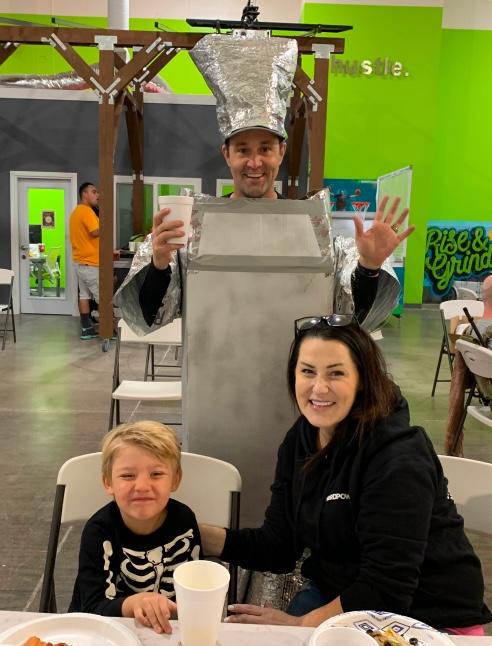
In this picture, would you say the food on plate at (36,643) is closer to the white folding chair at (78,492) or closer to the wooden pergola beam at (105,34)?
the white folding chair at (78,492)

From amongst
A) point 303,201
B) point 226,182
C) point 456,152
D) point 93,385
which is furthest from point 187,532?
point 456,152

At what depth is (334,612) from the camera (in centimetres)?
132

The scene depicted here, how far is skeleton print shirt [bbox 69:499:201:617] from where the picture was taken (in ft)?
4.57

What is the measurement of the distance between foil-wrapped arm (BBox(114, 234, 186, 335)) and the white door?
24.9 feet

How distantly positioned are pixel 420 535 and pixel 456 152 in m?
10.7

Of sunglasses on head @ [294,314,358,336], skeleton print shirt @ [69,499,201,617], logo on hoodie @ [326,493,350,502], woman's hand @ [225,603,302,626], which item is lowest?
woman's hand @ [225,603,302,626]

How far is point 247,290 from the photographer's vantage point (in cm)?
182

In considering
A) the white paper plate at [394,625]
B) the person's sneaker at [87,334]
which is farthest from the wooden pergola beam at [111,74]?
the white paper plate at [394,625]

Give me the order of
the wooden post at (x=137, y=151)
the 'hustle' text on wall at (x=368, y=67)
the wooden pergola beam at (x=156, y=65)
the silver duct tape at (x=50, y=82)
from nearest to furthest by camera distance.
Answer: the wooden pergola beam at (x=156, y=65) → the wooden post at (x=137, y=151) → the silver duct tape at (x=50, y=82) → the 'hustle' text on wall at (x=368, y=67)

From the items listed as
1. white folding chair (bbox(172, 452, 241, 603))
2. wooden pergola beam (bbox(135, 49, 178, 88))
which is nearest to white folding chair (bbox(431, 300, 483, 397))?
white folding chair (bbox(172, 452, 241, 603))

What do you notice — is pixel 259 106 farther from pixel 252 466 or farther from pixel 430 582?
pixel 430 582

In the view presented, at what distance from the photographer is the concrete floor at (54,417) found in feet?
8.81

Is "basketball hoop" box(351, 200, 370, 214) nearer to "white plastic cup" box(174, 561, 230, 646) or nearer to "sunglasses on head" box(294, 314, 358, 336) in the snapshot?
"sunglasses on head" box(294, 314, 358, 336)

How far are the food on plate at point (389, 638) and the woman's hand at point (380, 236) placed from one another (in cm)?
95
